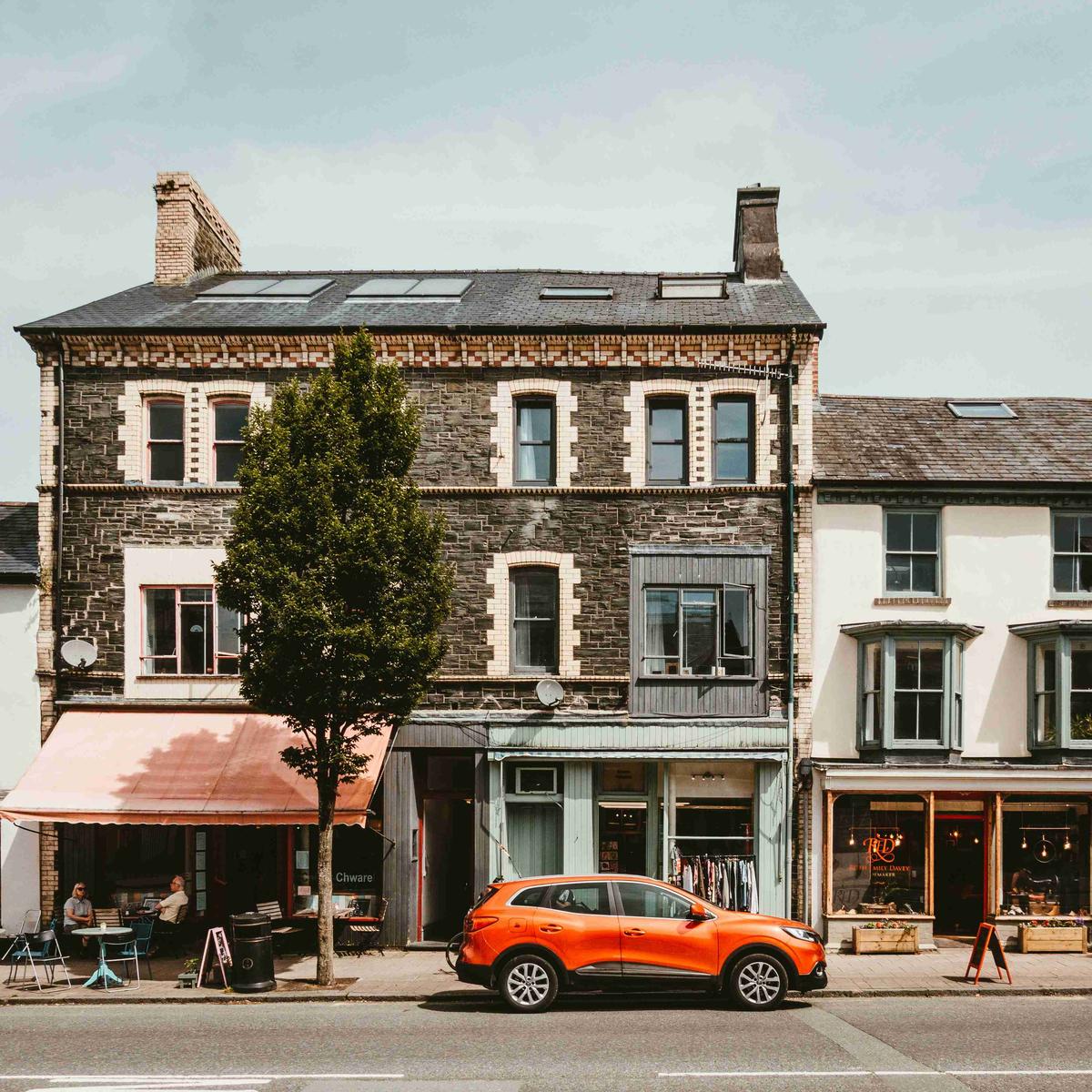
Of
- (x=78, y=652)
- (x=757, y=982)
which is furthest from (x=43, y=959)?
(x=757, y=982)

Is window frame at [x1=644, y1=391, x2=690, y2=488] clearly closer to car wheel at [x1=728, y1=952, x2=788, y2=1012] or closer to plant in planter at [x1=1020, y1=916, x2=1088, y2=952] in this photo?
car wheel at [x1=728, y1=952, x2=788, y2=1012]

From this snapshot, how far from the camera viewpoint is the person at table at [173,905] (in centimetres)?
1856

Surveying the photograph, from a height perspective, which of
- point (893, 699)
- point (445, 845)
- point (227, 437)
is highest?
point (227, 437)

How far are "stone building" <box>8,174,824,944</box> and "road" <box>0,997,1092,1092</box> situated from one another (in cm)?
505

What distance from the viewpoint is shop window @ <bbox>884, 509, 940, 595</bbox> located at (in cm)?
2064

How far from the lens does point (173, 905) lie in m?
18.6

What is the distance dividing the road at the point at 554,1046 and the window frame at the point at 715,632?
6.17 metres

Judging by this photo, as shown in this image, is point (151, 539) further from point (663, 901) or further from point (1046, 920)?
point (1046, 920)

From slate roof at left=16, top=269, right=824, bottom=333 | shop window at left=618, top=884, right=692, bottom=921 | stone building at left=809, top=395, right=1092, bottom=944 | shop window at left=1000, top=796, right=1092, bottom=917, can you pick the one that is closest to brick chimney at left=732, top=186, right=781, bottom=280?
slate roof at left=16, top=269, right=824, bottom=333

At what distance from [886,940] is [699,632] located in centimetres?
576

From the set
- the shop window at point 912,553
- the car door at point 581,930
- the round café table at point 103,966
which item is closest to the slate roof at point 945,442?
the shop window at point 912,553

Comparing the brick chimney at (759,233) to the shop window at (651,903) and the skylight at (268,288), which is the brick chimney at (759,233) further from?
the shop window at (651,903)

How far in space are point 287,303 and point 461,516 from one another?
18.5 ft

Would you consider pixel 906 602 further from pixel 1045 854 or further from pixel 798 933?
pixel 798 933
